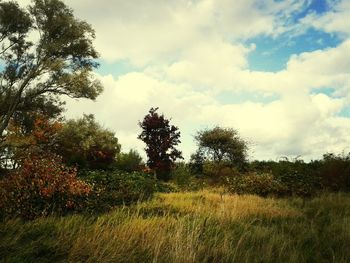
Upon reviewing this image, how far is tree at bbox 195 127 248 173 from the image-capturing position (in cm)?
2973

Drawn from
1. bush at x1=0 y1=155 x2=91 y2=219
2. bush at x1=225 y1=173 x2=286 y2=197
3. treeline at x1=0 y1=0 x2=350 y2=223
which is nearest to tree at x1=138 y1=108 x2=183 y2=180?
treeline at x1=0 y1=0 x2=350 y2=223

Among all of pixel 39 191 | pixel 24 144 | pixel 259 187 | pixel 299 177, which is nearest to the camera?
pixel 39 191

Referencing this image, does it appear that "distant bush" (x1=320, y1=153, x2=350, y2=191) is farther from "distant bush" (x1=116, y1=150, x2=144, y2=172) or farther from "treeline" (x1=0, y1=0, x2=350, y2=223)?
"distant bush" (x1=116, y1=150, x2=144, y2=172)

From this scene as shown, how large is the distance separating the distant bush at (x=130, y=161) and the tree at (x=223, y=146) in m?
5.02

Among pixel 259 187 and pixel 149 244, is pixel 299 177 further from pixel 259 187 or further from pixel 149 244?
pixel 149 244

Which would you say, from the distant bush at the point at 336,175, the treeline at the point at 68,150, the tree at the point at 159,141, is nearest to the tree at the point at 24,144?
the treeline at the point at 68,150

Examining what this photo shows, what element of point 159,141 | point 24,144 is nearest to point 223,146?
point 159,141

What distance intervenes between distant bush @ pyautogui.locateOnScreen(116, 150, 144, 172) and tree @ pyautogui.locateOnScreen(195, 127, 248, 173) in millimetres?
5019

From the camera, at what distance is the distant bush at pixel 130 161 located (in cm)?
3061

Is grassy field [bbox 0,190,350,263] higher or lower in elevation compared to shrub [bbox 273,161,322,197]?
lower

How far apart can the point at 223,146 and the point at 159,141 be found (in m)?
6.37

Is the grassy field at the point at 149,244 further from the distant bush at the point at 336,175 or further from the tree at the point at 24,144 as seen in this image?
the distant bush at the point at 336,175

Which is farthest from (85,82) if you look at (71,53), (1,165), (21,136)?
(1,165)

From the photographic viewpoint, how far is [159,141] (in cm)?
2575
